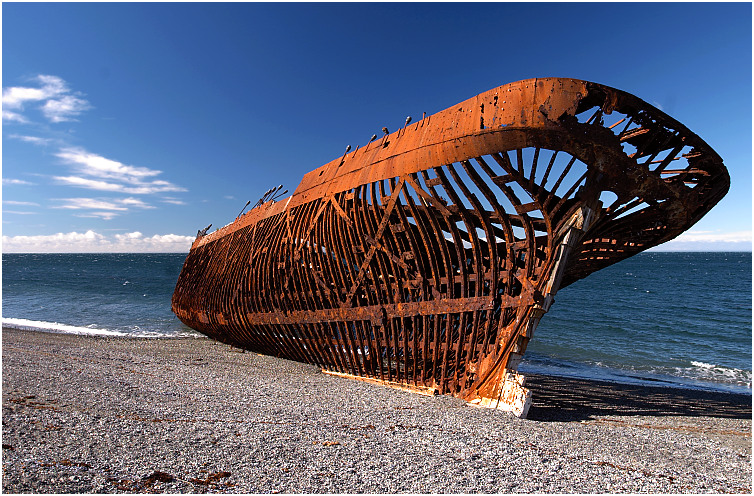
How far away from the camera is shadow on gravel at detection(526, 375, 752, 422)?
6918 mm

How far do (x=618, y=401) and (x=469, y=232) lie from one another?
218 inches

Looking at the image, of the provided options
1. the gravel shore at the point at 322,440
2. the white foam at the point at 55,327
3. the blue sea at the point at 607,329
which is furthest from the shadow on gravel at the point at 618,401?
the white foam at the point at 55,327

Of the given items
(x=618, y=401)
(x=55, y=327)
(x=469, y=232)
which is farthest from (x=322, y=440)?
(x=55, y=327)

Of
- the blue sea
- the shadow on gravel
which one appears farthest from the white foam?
the shadow on gravel

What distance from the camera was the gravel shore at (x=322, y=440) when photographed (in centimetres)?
358

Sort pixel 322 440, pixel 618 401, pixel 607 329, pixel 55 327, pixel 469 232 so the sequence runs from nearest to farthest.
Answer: pixel 322 440 → pixel 469 232 → pixel 618 401 → pixel 55 327 → pixel 607 329

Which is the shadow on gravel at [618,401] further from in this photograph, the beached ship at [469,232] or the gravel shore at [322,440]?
the beached ship at [469,232]

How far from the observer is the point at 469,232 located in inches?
239

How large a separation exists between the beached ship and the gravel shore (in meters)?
0.91

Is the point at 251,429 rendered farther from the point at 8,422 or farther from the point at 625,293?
the point at 625,293

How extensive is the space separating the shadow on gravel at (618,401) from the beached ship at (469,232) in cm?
168

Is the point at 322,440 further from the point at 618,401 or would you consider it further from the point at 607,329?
the point at 607,329

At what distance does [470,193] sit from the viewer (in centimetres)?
584

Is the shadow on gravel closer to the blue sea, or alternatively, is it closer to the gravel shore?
the gravel shore
